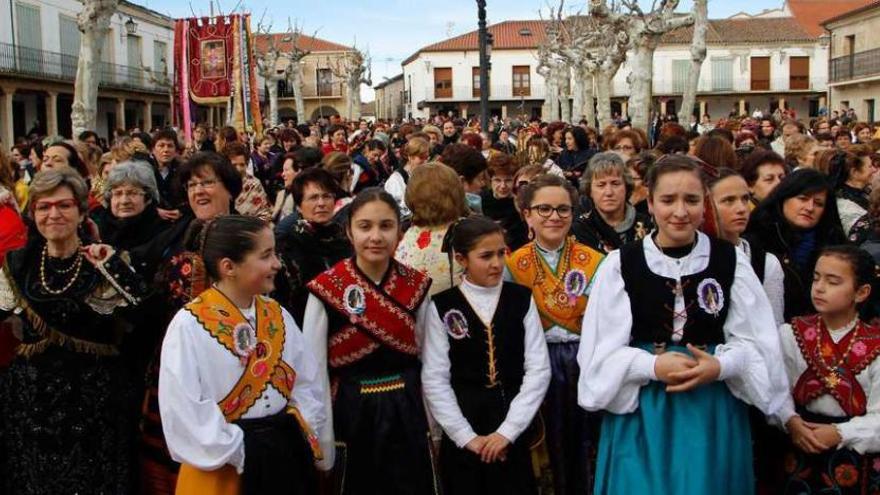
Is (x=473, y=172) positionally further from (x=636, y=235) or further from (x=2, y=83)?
(x=2, y=83)

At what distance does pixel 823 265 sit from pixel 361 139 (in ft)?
32.1

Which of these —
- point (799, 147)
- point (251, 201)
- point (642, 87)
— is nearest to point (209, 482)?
point (251, 201)

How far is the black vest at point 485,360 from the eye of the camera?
12.6 ft

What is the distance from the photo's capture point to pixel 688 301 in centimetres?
341

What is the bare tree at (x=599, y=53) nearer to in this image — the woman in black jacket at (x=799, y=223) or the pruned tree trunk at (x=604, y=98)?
the pruned tree trunk at (x=604, y=98)

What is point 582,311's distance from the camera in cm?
411

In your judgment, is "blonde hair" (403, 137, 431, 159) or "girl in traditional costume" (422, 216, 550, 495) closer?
"girl in traditional costume" (422, 216, 550, 495)

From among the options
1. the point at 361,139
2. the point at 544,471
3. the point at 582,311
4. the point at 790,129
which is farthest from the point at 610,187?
the point at 361,139

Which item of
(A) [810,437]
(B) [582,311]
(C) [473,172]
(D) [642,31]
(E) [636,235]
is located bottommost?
(A) [810,437]

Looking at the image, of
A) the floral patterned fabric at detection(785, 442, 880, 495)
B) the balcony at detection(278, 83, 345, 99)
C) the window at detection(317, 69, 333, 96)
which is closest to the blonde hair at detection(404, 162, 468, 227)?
the floral patterned fabric at detection(785, 442, 880, 495)

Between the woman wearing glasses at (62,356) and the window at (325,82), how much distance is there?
2664 inches

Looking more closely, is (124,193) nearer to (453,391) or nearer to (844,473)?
(453,391)

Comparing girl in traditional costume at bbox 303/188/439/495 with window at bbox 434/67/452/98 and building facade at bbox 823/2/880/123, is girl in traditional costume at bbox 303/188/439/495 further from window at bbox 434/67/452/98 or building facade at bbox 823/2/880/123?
window at bbox 434/67/452/98

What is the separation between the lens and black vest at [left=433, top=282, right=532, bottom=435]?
3842 millimetres
